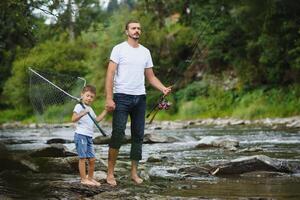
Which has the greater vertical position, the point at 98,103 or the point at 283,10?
the point at 283,10

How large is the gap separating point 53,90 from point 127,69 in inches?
50.8

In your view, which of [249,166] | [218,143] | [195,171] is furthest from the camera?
[218,143]

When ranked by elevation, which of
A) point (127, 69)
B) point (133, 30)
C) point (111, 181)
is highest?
point (133, 30)

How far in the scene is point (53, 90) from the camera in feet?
23.4

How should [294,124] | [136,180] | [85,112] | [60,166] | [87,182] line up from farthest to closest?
[294,124], [60,166], [136,180], [85,112], [87,182]

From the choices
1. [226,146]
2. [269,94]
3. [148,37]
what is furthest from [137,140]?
[148,37]

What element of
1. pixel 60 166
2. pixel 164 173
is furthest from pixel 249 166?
pixel 60 166

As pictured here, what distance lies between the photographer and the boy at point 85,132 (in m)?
6.23

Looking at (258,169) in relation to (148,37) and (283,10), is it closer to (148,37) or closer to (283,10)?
(283,10)

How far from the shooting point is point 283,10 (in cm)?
2595

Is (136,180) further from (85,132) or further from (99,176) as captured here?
(85,132)

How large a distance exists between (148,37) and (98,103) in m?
5.86

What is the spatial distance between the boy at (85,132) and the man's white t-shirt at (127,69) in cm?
34

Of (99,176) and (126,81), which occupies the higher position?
(126,81)
